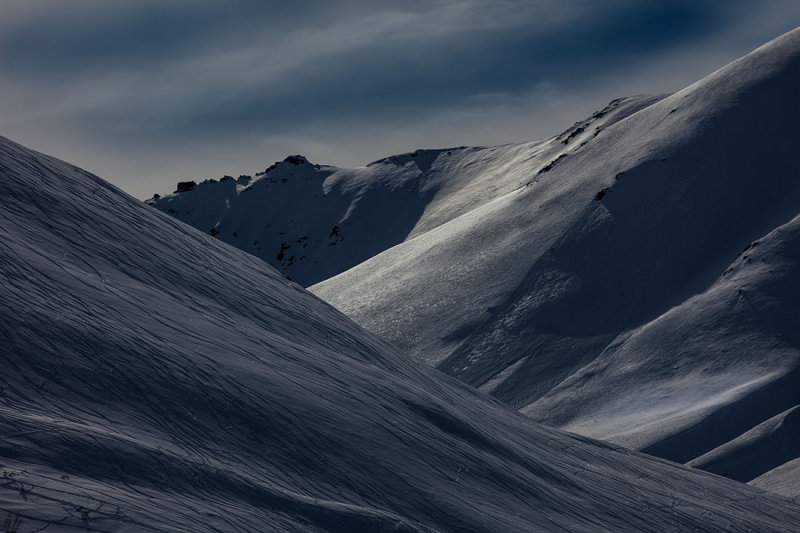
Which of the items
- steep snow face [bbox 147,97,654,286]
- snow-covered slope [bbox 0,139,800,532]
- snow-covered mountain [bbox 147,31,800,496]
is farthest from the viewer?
steep snow face [bbox 147,97,654,286]

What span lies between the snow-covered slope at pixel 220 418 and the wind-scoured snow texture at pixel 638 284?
16.9 m

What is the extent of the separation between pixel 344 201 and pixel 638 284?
68264mm

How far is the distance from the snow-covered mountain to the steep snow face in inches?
858

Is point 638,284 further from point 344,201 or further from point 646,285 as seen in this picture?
point 344,201

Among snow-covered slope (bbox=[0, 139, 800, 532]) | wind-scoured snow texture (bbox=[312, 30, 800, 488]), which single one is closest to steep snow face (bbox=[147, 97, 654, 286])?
wind-scoured snow texture (bbox=[312, 30, 800, 488])

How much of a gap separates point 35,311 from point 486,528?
5742 millimetres

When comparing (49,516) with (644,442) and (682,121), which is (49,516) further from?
(682,121)

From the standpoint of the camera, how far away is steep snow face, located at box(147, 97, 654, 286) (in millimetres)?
87688

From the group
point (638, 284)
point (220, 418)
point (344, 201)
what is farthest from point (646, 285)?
point (344, 201)

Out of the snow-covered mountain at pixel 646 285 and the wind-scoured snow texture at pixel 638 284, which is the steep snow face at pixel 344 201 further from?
the wind-scoured snow texture at pixel 638 284

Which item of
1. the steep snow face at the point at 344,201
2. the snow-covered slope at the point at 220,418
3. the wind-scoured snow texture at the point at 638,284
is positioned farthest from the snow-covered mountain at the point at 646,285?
the steep snow face at the point at 344,201

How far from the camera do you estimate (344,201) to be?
4166 inches

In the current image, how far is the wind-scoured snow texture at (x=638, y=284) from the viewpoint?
32.3 metres

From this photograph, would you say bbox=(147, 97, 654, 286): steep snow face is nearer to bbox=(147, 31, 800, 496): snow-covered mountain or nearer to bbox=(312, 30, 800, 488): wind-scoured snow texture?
bbox=(147, 31, 800, 496): snow-covered mountain
